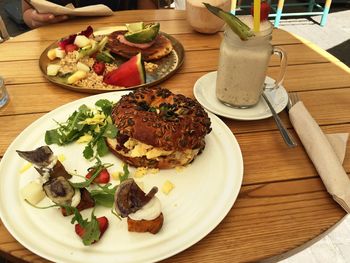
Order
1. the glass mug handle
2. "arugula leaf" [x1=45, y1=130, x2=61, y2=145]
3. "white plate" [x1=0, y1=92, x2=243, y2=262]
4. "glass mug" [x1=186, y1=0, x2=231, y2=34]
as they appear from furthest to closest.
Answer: "glass mug" [x1=186, y1=0, x2=231, y2=34], the glass mug handle, "arugula leaf" [x1=45, y1=130, x2=61, y2=145], "white plate" [x1=0, y1=92, x2=243, y2=262]

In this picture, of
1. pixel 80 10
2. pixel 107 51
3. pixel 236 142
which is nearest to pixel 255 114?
pixel 236 142

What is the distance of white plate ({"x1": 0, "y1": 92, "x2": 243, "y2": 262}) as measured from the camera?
790 millimetres

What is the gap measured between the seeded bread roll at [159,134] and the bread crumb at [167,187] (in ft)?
0.23

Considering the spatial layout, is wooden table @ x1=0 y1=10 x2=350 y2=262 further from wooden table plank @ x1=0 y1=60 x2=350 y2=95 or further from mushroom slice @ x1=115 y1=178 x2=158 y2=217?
mushroom slice @ x1=115 y1=178 x2=158 y2=217

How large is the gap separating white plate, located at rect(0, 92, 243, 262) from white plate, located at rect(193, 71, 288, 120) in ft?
0.38

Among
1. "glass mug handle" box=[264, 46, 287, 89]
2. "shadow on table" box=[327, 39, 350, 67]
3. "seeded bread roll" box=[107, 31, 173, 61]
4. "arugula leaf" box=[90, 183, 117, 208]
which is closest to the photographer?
"arugula leaf" box=[90, 183, 117, 208]

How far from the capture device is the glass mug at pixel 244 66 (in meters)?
1.16

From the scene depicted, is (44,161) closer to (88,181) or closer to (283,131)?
(88,181)

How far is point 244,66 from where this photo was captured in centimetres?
120

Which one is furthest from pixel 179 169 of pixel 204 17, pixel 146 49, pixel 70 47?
pixel 204 17

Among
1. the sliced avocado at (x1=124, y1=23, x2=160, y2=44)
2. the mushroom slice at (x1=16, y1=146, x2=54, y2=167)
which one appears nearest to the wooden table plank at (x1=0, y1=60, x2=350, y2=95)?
the sliced avocado at (x1=124, y1=23, x2=160, y2=44)

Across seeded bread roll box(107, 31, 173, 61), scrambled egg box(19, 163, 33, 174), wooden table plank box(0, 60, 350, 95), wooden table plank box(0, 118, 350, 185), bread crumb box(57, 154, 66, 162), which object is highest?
scrambled egg box(19, 163, 33, 174)

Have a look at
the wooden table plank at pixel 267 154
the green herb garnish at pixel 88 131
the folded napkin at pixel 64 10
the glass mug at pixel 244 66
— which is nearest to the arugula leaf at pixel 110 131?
the green herb garnish at pixel 88 131

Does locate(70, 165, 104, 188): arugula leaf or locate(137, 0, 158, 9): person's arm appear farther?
locate(137, 0, 158, 9): person's arm
